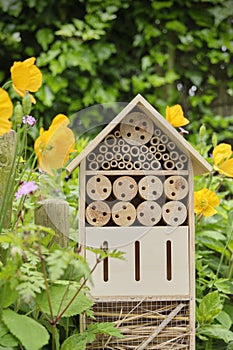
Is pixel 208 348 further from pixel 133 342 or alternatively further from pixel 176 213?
pixel 176 213

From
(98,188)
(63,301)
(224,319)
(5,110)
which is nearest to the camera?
(5,110)

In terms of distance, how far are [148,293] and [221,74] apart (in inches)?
95.9

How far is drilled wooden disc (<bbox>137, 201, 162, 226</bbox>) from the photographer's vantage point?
1.38m

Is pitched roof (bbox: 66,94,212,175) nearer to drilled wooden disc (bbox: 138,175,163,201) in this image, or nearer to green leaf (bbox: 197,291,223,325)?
drilled wooden disc (bbox: 138,175,163,201)

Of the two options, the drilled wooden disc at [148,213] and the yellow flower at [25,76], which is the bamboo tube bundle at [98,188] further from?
the yellow flower at [25,76]

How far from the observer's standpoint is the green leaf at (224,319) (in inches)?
63.7

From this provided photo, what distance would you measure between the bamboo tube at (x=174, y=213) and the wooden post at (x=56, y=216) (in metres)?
0.22

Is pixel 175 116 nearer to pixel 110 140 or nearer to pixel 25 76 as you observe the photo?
pixel 110 140

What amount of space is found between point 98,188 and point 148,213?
4.8 inches

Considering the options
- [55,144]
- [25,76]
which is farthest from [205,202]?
[25,76]

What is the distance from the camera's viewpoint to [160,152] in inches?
55.7

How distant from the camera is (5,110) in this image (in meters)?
1.10

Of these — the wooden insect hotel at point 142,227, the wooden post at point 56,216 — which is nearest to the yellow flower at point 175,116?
the wooden insect hotel at point 142,227

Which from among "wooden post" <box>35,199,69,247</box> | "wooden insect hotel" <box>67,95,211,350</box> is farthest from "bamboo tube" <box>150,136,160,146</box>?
"wooden post" <box>35,199,69,247</box>
